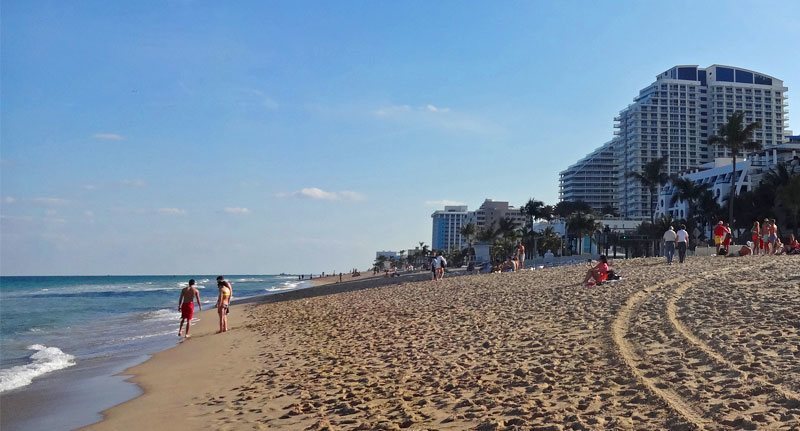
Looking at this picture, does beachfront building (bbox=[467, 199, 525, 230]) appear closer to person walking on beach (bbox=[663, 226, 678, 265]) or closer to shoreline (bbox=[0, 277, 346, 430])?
person walking on beach (bbox=[663, 226, 678, 265])

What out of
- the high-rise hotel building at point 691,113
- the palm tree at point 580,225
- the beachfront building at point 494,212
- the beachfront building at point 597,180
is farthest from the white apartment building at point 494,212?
the palm tree at point 580,225

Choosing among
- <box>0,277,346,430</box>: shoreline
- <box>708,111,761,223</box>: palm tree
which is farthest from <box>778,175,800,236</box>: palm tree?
<box>0,277,346,430</box>: shoreline

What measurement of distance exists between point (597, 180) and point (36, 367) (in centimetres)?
16816

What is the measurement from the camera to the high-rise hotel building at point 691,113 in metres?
155

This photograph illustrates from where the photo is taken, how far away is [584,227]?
276 feet

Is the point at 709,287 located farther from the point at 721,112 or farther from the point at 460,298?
the point at 721,112

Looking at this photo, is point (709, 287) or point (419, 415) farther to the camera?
point (709, 287)

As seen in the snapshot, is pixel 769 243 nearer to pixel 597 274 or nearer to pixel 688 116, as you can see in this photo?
pixel 597 274

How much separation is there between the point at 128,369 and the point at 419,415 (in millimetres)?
9136

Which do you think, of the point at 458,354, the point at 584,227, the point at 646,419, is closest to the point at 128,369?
the point at 458,354

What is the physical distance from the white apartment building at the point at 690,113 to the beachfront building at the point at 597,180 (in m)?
9.85

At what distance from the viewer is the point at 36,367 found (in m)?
14.0

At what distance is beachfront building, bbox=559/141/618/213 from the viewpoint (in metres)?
170

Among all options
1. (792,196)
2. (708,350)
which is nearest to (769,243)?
(708,350)
